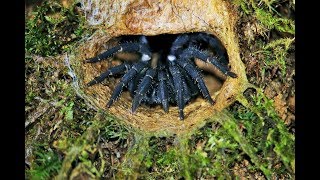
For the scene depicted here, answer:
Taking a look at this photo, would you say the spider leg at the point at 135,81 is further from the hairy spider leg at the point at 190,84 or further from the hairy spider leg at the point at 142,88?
the hairy spider leg at the point at 190,84

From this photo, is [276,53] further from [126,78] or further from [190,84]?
[126,78]

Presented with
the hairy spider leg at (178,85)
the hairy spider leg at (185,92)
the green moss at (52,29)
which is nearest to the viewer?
the green moss at (52,29)

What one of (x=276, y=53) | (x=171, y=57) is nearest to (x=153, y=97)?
(x=171, y=57)

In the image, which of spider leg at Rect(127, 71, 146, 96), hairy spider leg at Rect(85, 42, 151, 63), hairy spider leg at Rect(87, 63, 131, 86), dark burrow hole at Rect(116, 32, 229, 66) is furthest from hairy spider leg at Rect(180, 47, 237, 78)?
hairy spider leg at Rect(87, 63, 131, 86)

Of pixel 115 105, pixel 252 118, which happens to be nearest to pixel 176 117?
pixel 115 105

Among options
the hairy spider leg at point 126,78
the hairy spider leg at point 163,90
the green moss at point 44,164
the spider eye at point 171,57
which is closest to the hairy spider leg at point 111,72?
the hairy spider leg at point 126,78
